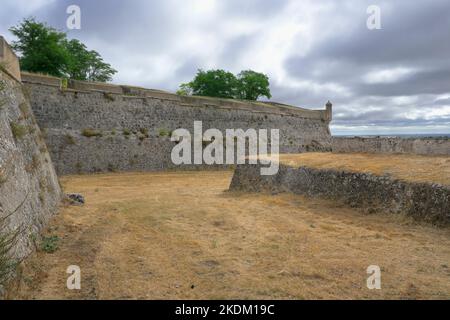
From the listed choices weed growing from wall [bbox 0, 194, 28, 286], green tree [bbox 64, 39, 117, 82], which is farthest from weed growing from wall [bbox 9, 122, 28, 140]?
green tree [bbox 64, 39, 117, 82]

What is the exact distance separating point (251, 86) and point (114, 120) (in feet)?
82.3

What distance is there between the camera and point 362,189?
8961mm

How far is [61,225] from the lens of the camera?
6879mm

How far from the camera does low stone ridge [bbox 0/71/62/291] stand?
4.74 meters

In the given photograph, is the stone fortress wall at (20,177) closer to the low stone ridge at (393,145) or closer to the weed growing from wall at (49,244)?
the weed growing from wall at (49,244)

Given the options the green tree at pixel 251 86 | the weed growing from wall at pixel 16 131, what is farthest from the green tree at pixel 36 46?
the green tree at pixel 251 86

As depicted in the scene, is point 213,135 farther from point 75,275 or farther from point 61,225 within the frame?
point 75,275

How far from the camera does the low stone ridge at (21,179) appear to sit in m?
4.74

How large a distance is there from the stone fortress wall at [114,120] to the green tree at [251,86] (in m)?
16.1

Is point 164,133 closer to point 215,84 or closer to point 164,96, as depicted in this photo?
point 164,96

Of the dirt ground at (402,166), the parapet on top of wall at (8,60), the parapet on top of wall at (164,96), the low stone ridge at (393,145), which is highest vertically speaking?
the parapet on top of wall at (164,96)

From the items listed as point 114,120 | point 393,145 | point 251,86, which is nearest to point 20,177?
point 393,145

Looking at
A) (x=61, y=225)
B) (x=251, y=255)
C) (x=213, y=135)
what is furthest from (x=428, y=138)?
(x=213, y=135)

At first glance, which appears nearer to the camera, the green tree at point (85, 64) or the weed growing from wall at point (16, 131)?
the weed growing from wall at point (16, 131)
